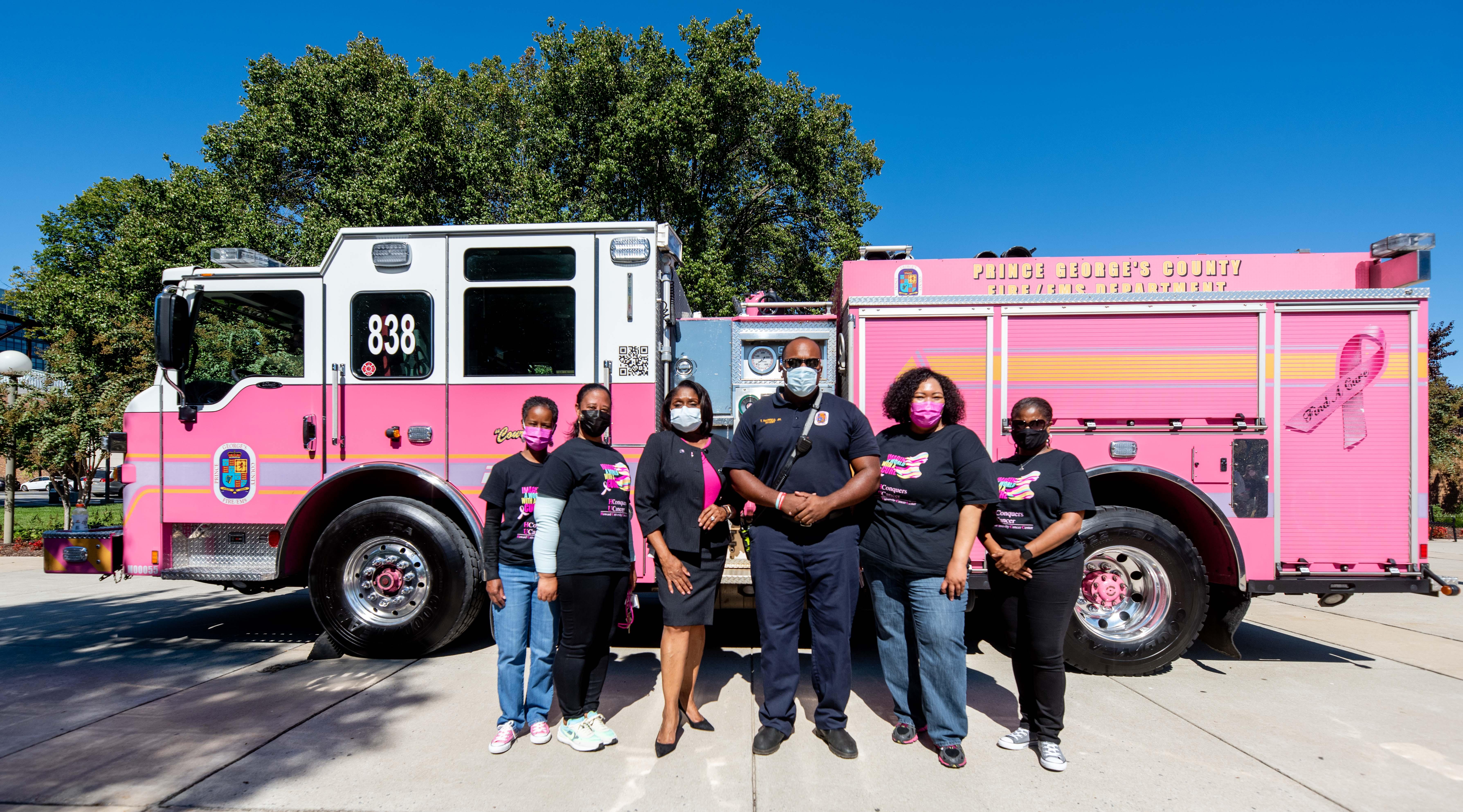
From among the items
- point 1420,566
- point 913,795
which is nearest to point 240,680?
point 913,795

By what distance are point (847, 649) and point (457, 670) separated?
9.22ft

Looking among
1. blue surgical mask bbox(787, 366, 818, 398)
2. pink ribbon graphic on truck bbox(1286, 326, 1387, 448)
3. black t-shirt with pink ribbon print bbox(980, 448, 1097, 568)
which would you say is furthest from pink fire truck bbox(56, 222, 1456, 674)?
blue surgical mask bbox(787, 366, 818, 398)

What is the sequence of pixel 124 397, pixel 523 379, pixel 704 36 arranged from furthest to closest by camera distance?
pixel 704 36 < pixel 124 397 < pixel 523 379

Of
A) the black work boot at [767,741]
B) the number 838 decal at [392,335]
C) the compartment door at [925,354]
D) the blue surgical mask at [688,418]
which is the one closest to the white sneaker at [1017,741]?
the black work boot at [767,741]

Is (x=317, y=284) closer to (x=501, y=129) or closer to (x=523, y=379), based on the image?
(x=523, y=379)

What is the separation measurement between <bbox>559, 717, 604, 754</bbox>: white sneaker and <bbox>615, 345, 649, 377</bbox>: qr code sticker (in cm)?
217

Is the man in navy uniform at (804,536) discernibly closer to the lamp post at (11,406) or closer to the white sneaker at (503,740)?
the white sneaker at (503,740)

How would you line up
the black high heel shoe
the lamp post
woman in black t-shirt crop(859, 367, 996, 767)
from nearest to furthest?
woman in black t-shirt crop(859, 367, 996, 767), the black high heel shoe, the lamp post

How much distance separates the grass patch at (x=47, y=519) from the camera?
12.5 meters

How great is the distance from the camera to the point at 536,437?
3516 millimetres

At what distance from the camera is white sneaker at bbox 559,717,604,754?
338 cm

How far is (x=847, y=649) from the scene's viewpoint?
3.40 m

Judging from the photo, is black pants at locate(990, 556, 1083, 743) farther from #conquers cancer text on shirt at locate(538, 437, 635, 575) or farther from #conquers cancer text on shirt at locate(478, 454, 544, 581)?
#conquers cancer text on shirt at locate(478, 454, 544, 581)

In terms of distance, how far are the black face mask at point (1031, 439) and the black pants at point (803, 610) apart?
38.8 inches
